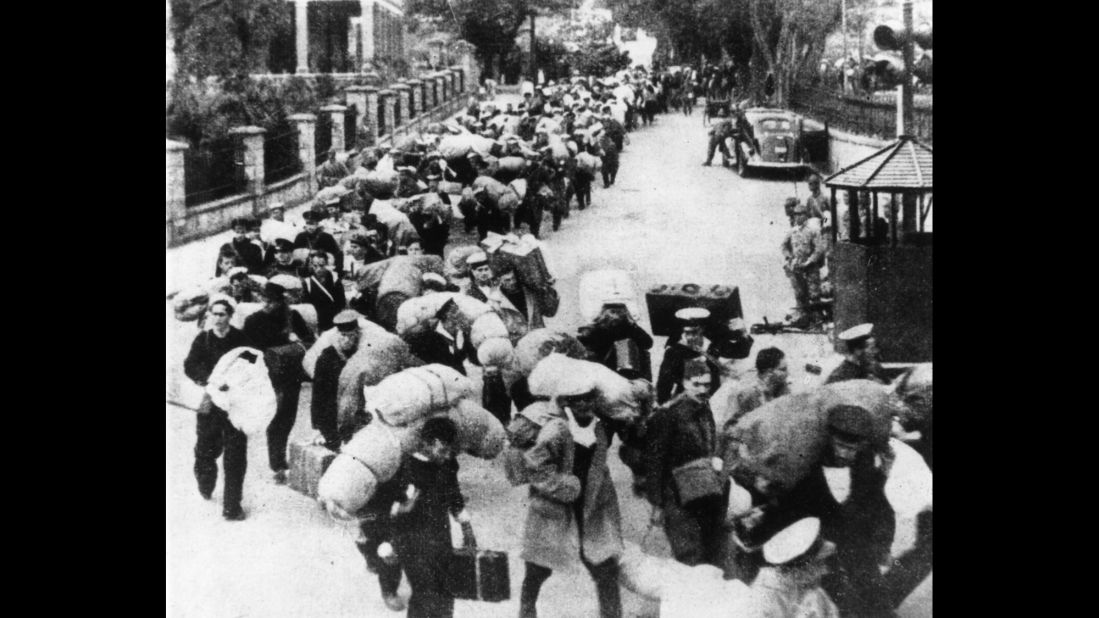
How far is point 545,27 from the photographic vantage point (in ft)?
28.3

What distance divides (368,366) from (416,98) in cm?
320

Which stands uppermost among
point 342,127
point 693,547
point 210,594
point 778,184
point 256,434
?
point 342,127

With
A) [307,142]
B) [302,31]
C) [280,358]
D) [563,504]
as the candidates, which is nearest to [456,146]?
[307,142]

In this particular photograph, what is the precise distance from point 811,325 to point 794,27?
2240 millimetres

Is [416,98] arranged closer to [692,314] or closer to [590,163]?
[590,163]

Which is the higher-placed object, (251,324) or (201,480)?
(251,324)

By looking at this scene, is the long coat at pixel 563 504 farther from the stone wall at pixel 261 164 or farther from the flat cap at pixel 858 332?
the stone wall at pixel 261 164

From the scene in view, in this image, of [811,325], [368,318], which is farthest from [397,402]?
[811,325]

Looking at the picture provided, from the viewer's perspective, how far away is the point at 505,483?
7.38 m

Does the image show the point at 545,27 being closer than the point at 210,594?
No

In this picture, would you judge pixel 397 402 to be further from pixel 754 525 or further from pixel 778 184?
pixel 778 184

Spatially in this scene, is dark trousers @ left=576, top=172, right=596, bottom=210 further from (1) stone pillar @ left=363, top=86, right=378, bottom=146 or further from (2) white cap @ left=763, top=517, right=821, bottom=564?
(2) white cap @ left=763, top=517, right=821, bottom=564

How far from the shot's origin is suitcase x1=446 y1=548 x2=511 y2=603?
23.2 feet
